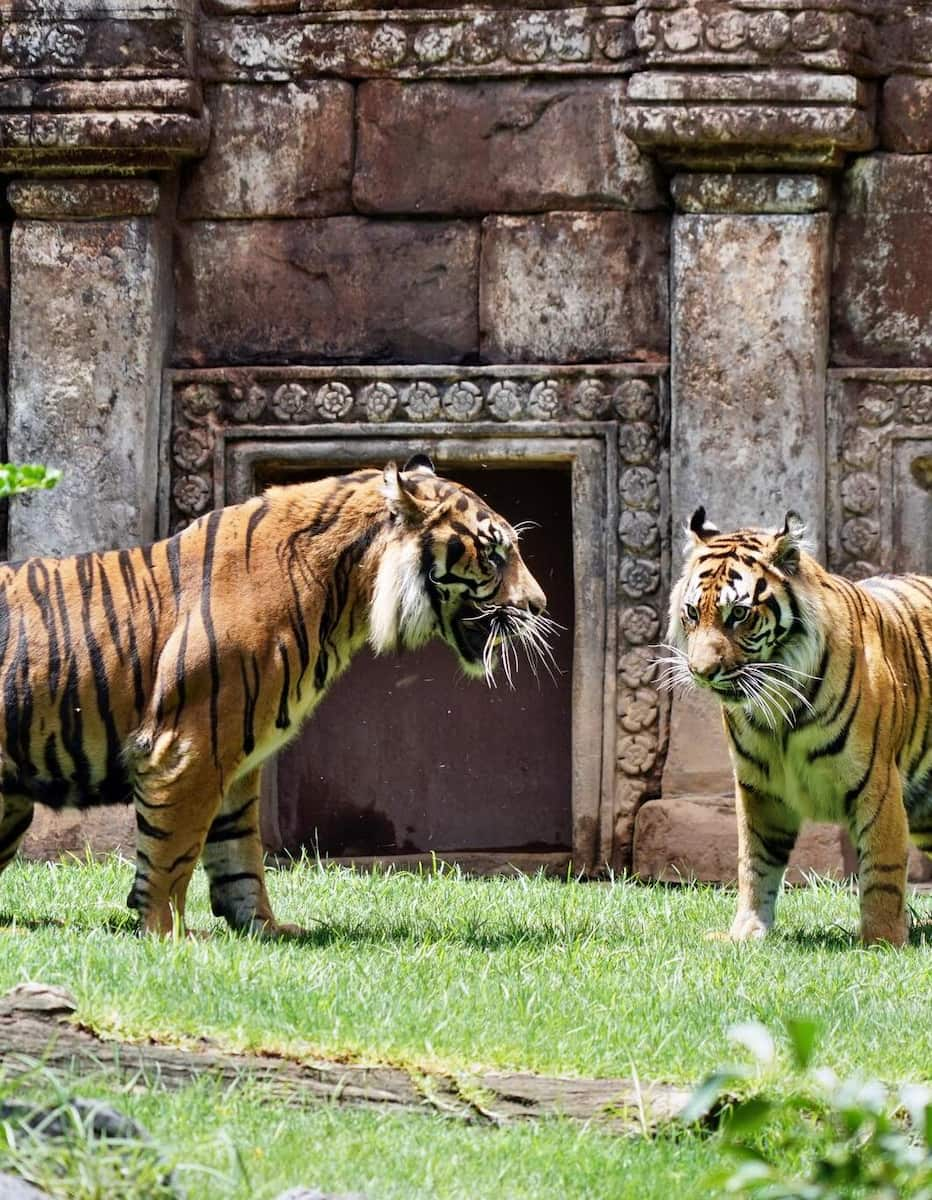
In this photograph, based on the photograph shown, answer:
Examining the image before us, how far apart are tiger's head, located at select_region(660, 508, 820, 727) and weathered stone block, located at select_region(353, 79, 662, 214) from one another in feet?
9.15

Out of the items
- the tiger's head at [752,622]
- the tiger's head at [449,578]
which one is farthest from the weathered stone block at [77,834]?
the tiger's head at [752,622]

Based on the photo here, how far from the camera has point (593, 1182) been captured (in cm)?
419

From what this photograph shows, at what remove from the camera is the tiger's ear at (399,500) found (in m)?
6.71

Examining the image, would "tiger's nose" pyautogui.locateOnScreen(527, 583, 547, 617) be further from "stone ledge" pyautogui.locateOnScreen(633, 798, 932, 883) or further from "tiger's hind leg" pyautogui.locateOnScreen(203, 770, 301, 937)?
"stone ledge" pyautogui.locateOnScreen(633, 798, 932, 883)

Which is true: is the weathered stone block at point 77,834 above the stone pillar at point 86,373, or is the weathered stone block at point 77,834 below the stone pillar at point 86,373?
below

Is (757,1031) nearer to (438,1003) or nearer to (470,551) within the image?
(438,1003)

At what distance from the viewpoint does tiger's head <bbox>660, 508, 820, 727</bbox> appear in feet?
22.1

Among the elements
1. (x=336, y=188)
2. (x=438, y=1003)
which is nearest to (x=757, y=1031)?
(x=438, y=1003)

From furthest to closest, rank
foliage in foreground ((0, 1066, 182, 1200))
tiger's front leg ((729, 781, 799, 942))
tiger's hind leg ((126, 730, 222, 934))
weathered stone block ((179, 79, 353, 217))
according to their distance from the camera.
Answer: weathered stone block ((179, 79, 353, 217)) → tiger's front leg ((729, 781, 799, 942)) → tiger's hind leg ((126, 730, 222, 934)) → foliage in foreground ((0, 1066, 182, 1200))

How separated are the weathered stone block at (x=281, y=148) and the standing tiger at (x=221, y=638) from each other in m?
2.82

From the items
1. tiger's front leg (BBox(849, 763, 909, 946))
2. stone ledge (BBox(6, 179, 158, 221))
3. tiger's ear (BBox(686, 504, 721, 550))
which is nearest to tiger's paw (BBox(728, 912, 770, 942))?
tiger's front leg (BBox(849, 763, 909, 946))

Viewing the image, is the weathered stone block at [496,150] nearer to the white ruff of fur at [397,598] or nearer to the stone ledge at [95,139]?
the stone ledge at [95,139]

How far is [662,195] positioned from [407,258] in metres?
1.19

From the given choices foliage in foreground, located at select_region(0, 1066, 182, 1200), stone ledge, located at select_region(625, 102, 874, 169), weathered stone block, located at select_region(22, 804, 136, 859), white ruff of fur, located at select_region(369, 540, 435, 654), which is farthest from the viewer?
weathered stone block, located at select_region(22, 804, 136, 859)
